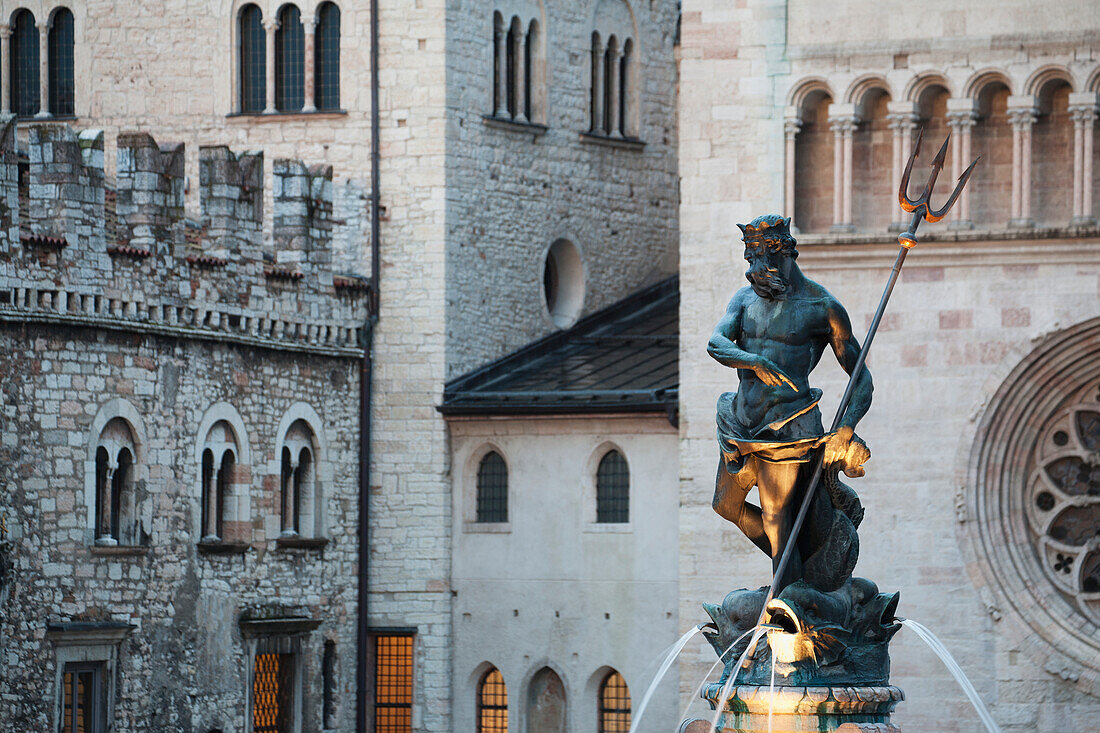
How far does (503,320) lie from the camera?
35.2 m

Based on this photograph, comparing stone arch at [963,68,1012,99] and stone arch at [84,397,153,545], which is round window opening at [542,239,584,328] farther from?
stone arch at [963,68,1012,99]

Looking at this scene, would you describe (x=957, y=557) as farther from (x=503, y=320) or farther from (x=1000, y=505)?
(x=503, y=320)

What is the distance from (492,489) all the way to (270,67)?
6265mm

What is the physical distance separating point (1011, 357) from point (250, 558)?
9398 mm

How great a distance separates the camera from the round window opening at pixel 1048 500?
94.3 ft

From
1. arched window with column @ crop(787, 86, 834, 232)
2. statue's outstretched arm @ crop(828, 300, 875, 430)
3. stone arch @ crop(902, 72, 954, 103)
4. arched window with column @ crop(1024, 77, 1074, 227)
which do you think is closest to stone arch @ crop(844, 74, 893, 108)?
stone arch @ crop(902, 72, 954, 103)

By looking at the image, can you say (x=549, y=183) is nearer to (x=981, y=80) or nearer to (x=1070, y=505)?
(x=981, y=80)

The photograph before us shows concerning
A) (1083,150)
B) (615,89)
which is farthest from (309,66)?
(1083,150)

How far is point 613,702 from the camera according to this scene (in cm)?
3338

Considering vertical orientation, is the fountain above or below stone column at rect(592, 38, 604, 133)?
below

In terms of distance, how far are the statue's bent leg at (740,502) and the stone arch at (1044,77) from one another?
15055mm

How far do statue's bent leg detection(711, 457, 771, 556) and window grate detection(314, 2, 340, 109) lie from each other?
2057cm

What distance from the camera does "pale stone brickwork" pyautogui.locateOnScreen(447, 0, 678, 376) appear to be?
34250 mm

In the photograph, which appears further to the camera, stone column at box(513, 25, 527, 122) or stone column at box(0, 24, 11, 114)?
stone column at box(0, 24, 11, 114)
